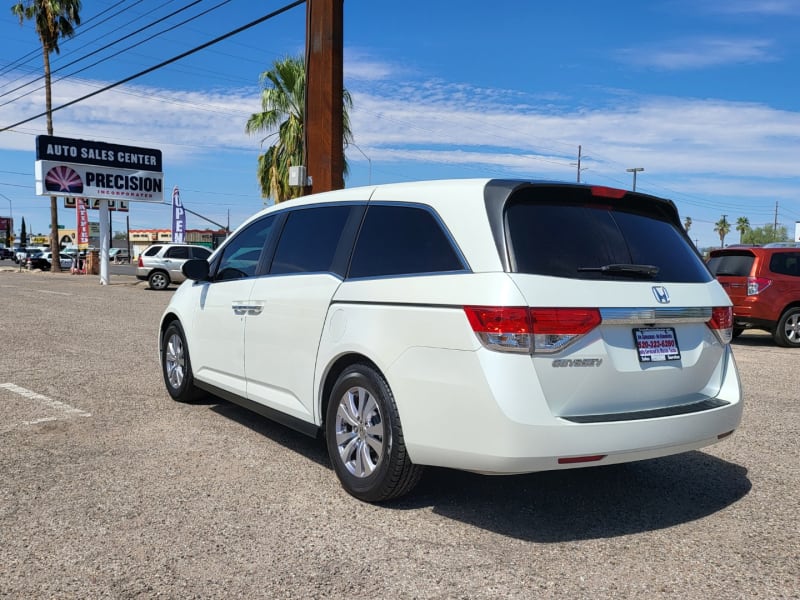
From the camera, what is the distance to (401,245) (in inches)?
159

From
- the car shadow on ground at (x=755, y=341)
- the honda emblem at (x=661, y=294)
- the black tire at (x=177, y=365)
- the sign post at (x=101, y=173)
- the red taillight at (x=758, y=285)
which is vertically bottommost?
the car shadow on ground at (x=755, y=341)

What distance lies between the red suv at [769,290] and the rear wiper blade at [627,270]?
920 centimetres

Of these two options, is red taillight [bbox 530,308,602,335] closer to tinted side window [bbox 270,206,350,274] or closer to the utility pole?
tinted side window [bbox 270,206,350,274]

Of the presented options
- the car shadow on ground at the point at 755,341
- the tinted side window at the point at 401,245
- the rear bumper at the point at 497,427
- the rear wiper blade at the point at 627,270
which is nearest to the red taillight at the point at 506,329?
the rear bumper at the point at 497,427

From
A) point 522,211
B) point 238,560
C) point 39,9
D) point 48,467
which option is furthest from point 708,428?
point 39,9

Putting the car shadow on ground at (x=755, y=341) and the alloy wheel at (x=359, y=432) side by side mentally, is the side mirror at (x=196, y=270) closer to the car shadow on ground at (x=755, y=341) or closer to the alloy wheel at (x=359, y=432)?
the alloy wheel at (x=359, y=432)

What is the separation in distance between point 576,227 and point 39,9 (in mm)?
40183

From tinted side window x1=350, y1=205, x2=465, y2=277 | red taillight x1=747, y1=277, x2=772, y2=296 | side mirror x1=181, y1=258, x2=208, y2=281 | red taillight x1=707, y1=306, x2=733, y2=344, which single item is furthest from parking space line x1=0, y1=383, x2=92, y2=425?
red taillight x1=747, y1=277, x2=772, y2=296

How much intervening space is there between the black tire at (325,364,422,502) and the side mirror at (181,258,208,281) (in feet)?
7.12

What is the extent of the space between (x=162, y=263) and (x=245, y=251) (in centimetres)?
2174

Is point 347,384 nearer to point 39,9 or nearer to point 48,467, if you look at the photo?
point 48,467

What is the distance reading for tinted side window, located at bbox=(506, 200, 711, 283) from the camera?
3.50m

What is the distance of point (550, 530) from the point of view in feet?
12.1

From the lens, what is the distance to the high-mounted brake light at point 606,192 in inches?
152
